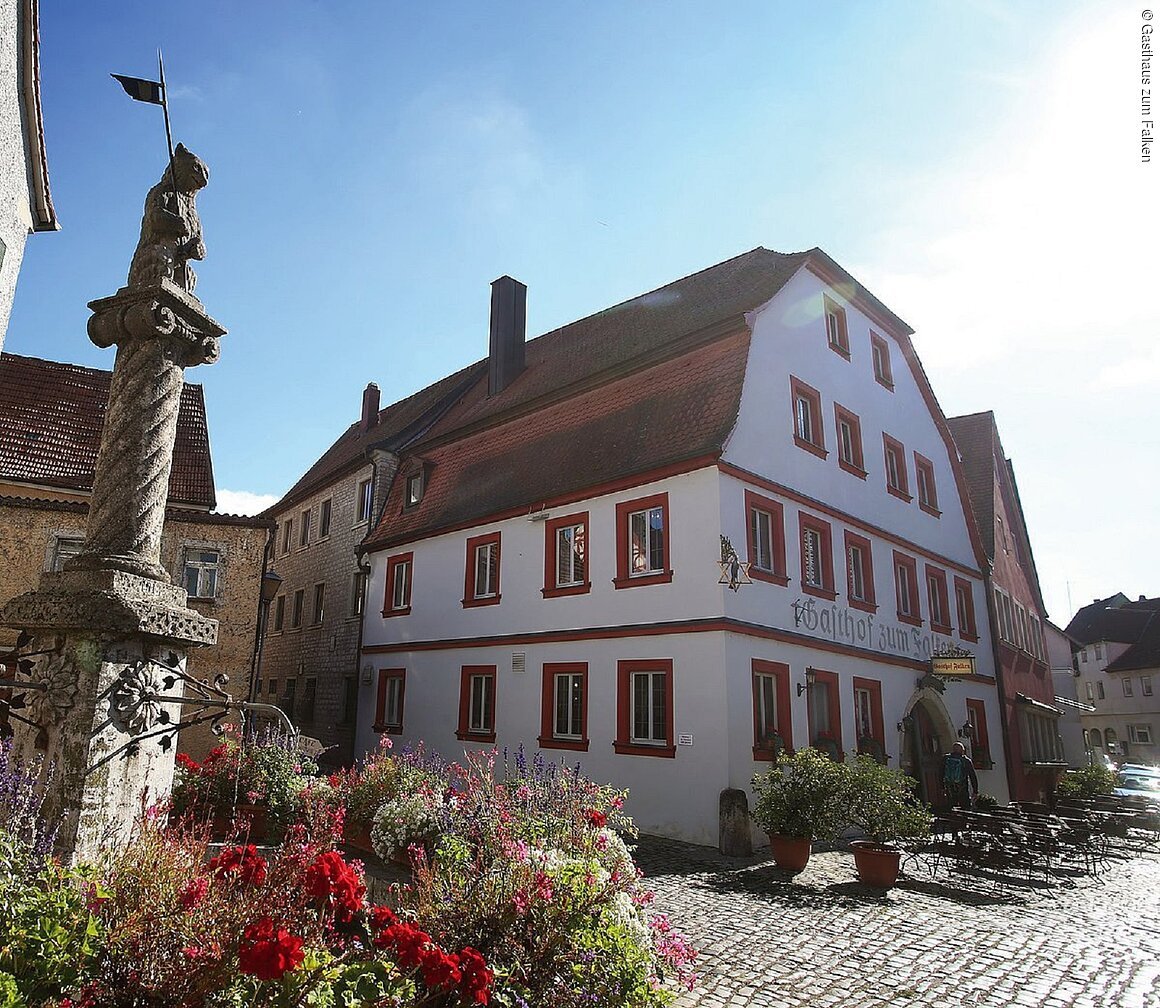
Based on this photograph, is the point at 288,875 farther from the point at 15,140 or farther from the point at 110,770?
the point at 15,140

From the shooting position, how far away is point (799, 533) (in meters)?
16.3

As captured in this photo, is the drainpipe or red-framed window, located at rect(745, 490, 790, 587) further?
the drainpipe

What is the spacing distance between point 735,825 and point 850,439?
10.4 meters

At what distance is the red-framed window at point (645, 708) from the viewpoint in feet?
46.6

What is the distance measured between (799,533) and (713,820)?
20.0 feet

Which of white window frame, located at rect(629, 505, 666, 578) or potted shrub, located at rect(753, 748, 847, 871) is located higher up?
white window frame, located at rect(629, 505, 666, 578)

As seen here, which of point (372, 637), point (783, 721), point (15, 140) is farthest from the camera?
point (372, 637)

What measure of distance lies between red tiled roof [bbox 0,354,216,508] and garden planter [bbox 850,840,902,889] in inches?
736

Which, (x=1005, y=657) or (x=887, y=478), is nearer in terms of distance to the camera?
(x=887, y=478)

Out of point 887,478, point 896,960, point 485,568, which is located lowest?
point 896,960

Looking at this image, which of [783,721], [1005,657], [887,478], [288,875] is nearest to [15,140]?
[288,875]

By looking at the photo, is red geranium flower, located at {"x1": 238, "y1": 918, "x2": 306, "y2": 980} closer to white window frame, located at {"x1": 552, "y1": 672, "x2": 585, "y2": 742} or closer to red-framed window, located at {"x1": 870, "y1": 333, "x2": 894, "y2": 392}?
white window frame, located at {"x1": 552, "y1": 672, "x2": 585, "y2": 742}

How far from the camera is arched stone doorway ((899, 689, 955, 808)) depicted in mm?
18406

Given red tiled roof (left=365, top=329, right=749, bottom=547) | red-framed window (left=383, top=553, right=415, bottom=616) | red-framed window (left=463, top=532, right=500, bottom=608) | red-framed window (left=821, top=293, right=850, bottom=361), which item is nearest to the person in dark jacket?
red tiled roof (left=365, top=329, right=749, bottom=547)
